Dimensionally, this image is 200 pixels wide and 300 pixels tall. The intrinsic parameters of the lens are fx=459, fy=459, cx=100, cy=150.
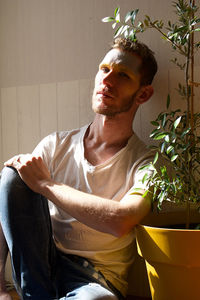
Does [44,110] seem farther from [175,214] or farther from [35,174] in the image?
[175,214]

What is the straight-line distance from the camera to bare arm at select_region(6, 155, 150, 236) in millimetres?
1615

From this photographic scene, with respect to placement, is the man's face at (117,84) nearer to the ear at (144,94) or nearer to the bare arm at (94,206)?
the ear at (144,94)

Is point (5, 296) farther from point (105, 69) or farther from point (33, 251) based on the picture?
point (105, 69)

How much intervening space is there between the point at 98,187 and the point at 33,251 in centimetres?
38

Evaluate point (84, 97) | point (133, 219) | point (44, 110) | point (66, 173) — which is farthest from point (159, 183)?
point (44, 110)

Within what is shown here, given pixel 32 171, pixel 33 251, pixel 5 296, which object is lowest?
pixel 5 296

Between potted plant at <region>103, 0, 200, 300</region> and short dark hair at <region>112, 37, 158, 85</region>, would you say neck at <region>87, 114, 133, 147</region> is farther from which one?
potted plant at <region>103, 0, 200, 300</region>

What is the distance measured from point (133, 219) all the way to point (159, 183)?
0.52ft

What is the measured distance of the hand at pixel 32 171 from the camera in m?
1.71

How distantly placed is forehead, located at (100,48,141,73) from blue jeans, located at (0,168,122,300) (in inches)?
24.2

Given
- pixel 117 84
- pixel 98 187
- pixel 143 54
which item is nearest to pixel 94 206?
pixel 98 187

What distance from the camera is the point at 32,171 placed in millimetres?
1739

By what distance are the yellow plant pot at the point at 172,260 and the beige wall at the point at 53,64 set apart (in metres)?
0.51

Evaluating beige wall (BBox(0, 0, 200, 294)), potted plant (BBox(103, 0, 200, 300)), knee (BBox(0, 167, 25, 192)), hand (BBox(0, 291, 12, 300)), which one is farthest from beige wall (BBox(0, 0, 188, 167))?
hand (BBox(0, 291, 12, 300))
